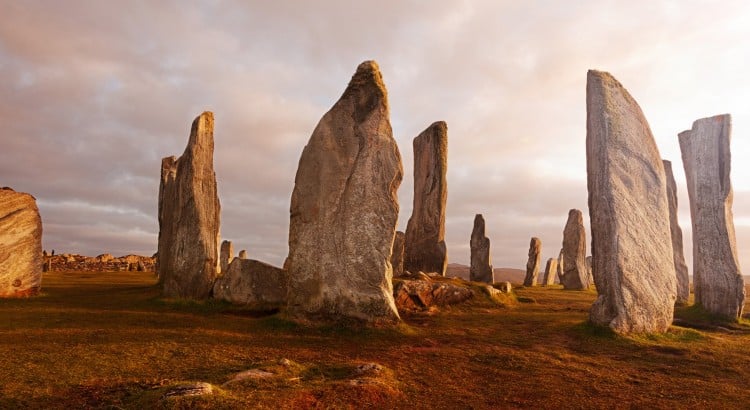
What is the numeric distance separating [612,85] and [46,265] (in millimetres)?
35459

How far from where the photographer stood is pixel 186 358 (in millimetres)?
7863

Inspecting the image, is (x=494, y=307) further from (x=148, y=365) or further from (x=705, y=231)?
(x=148, y=365)

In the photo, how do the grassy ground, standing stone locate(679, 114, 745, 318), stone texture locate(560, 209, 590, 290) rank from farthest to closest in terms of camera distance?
stone texture locate(560, 209, 590, 290) → standing stone locate(679, 114, 745, 318) → the grassy ground

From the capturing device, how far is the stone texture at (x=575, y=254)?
2848cm

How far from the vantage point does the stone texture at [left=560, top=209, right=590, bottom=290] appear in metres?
28.5

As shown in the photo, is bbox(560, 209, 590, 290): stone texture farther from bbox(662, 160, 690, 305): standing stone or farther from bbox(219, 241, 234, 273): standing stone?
bbox(219, 241, 234, 273): standing stone

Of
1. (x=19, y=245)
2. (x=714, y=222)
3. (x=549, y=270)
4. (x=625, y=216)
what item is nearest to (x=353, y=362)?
(x=625, y=216)

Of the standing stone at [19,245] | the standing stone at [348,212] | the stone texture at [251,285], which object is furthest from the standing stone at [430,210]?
the standing stone at [19,245]

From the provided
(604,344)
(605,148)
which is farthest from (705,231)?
(604,344)

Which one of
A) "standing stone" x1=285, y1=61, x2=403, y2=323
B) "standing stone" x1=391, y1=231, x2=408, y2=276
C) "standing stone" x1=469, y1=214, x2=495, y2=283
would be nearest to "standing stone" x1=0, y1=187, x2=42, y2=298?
"standing stone" x1=285, y1=61, x2=403, y2=323

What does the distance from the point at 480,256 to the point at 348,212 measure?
18.5 metres

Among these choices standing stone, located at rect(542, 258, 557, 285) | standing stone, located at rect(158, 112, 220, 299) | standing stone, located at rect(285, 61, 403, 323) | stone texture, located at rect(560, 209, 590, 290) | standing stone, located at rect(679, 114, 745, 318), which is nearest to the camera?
standing stone, located at rect(285, 61, 403, 323)

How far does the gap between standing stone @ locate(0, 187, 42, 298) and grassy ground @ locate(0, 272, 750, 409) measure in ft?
9.07

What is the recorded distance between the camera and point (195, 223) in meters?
14.6
